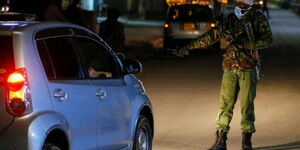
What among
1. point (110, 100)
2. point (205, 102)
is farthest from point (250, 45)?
point (205, 102)

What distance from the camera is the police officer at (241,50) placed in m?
8.76

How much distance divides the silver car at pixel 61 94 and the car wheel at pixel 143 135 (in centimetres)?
2

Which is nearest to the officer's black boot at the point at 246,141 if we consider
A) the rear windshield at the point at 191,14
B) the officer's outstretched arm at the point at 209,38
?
the officer's outstretched arm at the point at 209,38

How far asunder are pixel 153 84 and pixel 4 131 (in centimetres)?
1084

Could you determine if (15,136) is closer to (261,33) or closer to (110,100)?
(110,100)

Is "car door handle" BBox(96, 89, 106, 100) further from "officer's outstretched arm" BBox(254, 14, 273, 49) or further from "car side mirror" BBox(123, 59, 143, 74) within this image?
"officer's outstretched arm" BBox(254, 14, 273, 49)

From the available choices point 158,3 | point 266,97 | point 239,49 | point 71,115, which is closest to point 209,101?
point 266,97

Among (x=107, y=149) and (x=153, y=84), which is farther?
(x=153, y=84)

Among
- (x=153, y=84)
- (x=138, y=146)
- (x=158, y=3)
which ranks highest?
(x=138, y=146)

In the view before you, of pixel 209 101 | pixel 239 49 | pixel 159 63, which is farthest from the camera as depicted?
pixel 159 63

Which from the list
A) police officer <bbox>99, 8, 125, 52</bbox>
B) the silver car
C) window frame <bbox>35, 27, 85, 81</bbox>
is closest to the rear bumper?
the silver car

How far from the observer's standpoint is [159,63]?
70.3 feet

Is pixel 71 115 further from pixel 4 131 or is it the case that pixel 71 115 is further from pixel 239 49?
pixel 239 49

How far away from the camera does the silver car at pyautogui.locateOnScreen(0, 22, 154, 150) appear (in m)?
5.56
